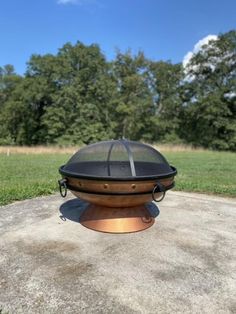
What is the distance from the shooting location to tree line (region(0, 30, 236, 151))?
2781 centimetres

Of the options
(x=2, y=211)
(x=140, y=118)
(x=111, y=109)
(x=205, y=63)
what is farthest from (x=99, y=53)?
(x=2, y=211)

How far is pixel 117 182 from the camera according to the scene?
9.61 ft

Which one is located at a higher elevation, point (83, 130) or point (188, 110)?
point (188, 110)

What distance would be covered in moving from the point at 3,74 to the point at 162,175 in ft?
130

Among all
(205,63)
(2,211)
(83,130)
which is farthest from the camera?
(205,63)

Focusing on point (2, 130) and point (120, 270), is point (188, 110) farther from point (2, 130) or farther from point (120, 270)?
point (120, 270)

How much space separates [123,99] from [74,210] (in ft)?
91.1

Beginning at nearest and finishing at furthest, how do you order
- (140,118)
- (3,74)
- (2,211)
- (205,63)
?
(2,211) < (205,63) < (140,118) < (3,74)

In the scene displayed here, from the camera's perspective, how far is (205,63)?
29.4 meters

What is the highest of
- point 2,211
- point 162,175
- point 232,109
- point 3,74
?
point 3,74

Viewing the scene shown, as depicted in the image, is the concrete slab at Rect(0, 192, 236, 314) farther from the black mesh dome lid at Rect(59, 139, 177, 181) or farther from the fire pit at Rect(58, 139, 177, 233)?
the black mesh dome lid at Rect(59, 139, 177, 181)

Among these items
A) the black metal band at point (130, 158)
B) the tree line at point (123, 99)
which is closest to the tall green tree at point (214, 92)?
the tree line at point (123, 99)

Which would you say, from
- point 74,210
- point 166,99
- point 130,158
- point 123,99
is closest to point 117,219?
point 130,158

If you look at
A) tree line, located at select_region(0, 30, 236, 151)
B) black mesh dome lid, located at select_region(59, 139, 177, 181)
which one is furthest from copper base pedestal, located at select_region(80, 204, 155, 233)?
tree line, located at select_region(0, 30, 236, 151)
